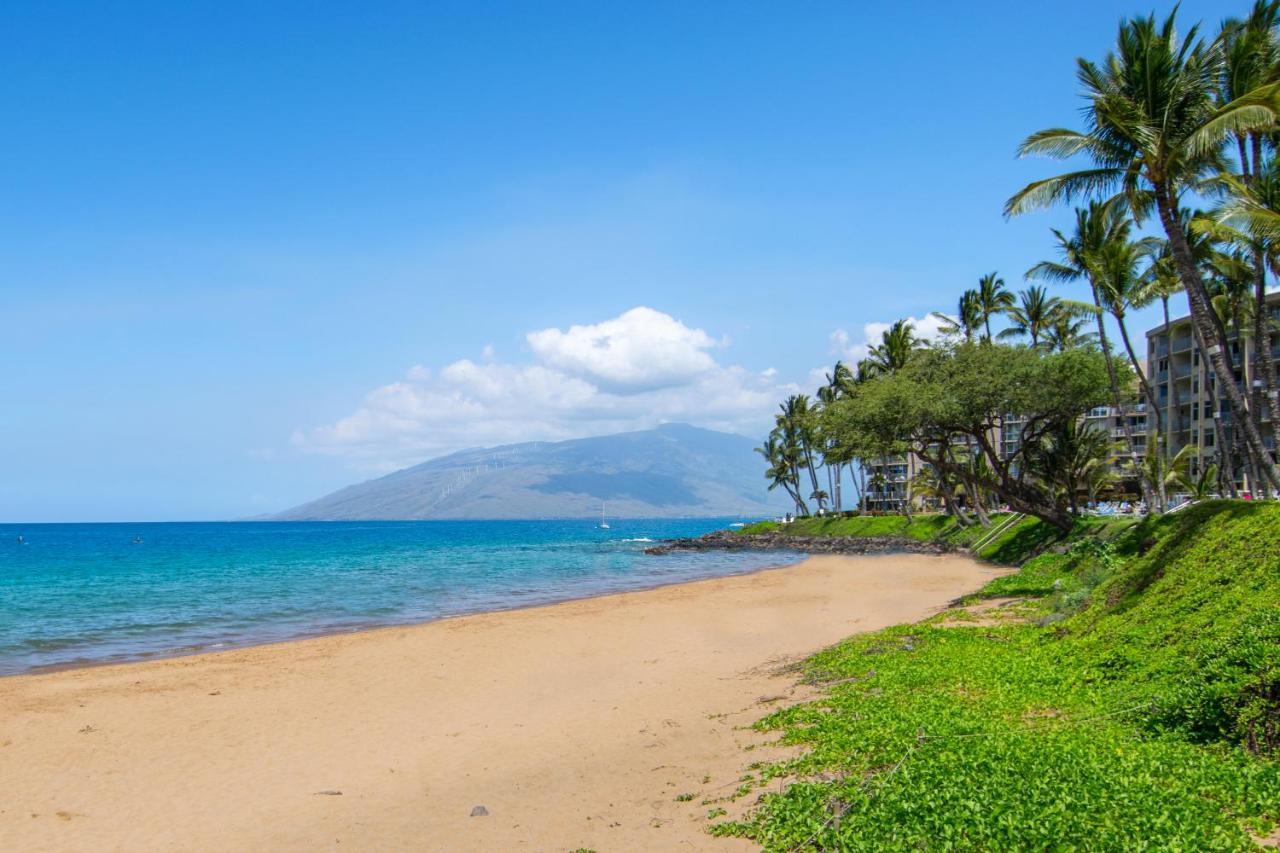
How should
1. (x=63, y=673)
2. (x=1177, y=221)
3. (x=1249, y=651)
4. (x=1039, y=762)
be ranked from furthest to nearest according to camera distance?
(x=63, y=673) < (x=1177, y=221) < (x=1249, y=651) < (x=1039, y=762)

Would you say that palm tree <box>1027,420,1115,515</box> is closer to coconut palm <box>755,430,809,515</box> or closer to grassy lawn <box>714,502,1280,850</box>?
grassy lawn <box>714,502,1280,850</box>

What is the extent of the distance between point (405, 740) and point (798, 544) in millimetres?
74320

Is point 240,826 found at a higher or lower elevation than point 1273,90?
lower

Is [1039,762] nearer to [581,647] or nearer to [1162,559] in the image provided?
[1162,559]

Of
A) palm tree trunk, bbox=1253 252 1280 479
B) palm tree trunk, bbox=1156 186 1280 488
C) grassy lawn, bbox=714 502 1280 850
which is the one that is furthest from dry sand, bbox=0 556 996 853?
palm tree trunk, bbox=1253 252 1280 479

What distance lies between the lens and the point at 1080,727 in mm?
9172

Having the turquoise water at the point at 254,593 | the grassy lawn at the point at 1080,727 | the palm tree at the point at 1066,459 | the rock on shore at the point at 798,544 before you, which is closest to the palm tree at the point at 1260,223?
the grassy lawn at the point at 1080,727

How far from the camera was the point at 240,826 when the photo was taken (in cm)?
1003

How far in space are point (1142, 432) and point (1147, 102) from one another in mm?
89797

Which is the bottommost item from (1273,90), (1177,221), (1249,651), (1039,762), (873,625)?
(873,625)

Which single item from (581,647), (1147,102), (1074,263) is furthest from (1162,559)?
(1074,263)

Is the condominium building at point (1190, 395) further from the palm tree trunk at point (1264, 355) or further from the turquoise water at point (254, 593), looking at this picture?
the palm tree trunk at point (1264, 355)

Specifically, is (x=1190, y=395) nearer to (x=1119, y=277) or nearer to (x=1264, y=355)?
(x=1119, y=277)

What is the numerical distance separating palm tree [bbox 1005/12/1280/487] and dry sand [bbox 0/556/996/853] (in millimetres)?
11471
